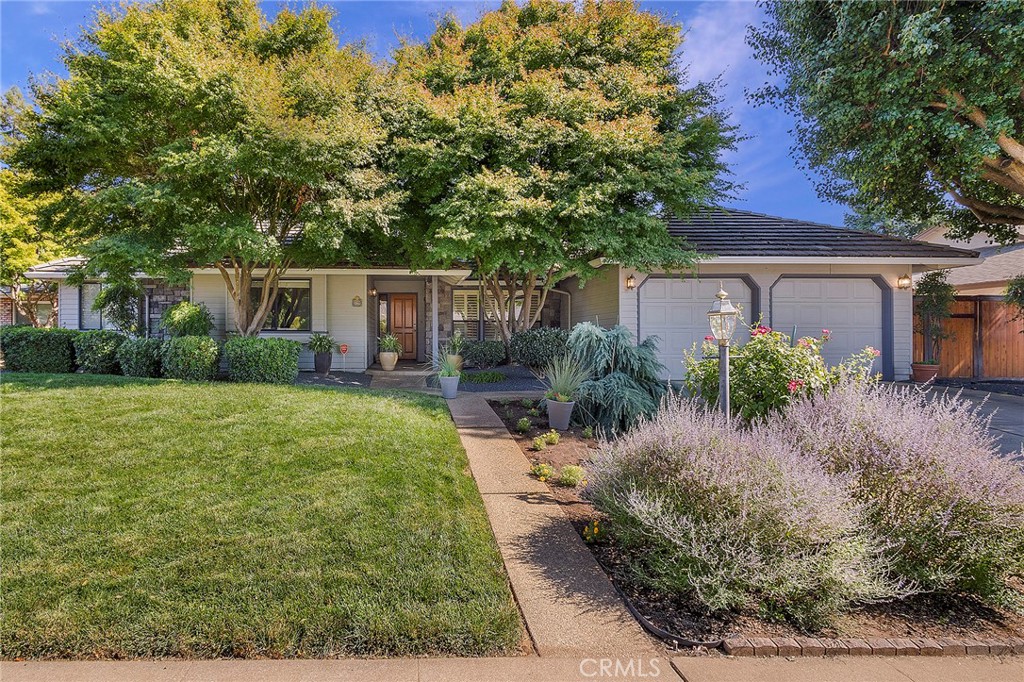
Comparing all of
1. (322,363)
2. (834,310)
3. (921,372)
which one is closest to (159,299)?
(322,363)

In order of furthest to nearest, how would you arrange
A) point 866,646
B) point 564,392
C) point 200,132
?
point 200,132 → point 564,392 → point 866,646

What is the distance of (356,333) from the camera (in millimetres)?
12469

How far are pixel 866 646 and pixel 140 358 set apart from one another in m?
11.4

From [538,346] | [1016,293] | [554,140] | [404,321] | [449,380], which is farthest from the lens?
[404,321]

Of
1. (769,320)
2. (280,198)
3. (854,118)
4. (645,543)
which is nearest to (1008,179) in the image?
(854,118)

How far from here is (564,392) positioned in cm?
645

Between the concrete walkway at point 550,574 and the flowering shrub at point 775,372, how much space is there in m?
2.20

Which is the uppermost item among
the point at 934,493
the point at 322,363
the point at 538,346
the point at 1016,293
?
the point at 1016,293

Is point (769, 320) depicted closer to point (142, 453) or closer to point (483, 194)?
point (483, 194)

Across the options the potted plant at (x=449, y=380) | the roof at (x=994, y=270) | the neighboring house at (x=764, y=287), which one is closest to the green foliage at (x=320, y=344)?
the neighboring house at (x=764, y=287)

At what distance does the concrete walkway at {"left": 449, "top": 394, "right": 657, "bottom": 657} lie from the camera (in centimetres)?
243

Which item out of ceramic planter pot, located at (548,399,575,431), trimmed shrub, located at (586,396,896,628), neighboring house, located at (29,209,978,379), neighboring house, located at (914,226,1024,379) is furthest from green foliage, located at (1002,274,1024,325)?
trimmed shrub, located at (586,396,896,628)

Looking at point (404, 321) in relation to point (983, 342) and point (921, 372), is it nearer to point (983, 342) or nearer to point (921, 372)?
point (921, 372)

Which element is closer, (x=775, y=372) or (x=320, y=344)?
(x=775, y=372)
